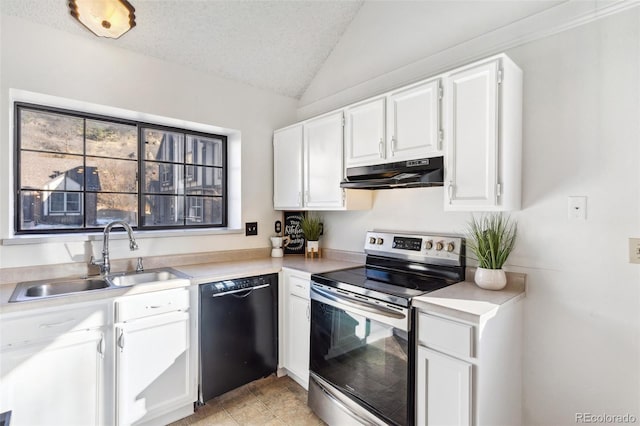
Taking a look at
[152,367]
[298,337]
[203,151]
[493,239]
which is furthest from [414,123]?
[152,367]

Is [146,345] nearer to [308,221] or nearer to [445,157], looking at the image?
[308,221]

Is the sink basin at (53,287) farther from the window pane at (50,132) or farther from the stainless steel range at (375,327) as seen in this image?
the stainless steel range at (375,327)

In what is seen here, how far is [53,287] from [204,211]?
125 cm

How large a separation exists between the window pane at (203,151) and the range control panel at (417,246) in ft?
5.39

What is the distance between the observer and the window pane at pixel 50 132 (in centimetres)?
215

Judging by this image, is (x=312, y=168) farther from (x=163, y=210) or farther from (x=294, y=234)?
(x=163, y=210)

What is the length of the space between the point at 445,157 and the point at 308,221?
1521 millimetres

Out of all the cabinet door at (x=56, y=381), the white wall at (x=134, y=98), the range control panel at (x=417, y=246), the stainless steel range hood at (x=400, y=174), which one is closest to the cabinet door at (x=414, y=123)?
the stainless steel range hood at (x=400, y=174)

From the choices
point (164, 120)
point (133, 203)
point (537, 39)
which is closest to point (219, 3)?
point (164, 120)

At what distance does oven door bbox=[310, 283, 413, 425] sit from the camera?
5.48 ft

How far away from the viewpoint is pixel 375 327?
5.88 ft

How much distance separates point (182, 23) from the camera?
2295 millimetres

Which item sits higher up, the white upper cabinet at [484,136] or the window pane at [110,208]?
the white upper cabinet at [484,136]
